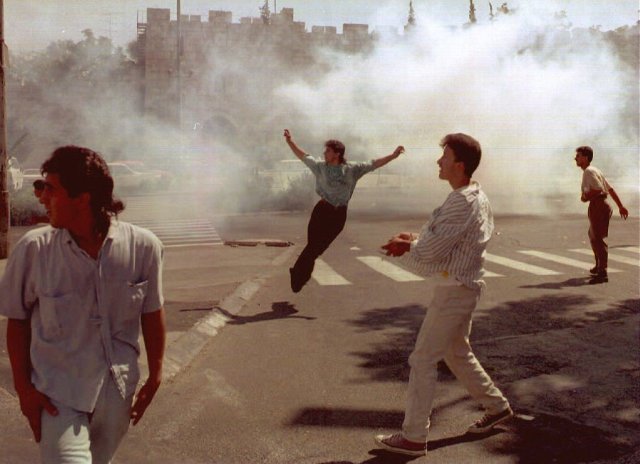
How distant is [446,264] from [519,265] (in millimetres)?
8530

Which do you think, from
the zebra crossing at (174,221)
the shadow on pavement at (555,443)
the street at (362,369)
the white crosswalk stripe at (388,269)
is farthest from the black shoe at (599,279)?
the zebra crossing at (174,221)

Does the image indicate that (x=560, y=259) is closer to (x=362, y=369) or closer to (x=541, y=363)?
(x=541, y=363)

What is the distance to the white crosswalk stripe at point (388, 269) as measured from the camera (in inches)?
441

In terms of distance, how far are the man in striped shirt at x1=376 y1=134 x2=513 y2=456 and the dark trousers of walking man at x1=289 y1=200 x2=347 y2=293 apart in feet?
14.2

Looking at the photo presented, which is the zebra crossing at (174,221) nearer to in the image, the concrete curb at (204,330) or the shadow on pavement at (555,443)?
the concrete curb at (204,330)

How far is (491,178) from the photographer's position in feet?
98.9

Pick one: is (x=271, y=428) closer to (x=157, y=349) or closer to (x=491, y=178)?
(x=157, y=349)

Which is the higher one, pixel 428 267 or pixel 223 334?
pixel 428 267

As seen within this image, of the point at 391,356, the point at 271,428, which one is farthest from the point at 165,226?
the point at 271,428

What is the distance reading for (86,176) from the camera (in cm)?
279

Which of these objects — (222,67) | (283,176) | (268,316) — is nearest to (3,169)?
(268,316)

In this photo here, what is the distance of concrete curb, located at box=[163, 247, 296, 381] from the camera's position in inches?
251

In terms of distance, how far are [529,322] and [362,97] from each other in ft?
69.7

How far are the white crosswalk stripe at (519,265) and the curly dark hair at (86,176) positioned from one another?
9.69m
